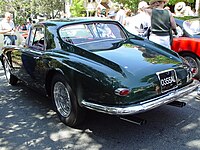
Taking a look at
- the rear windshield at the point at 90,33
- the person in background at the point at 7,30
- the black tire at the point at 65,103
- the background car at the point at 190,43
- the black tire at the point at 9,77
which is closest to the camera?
the black tire at the point at 65,103

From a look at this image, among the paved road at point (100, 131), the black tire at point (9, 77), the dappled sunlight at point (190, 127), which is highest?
the black tire at point (9, 77)

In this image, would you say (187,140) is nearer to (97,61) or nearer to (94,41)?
(97,61)

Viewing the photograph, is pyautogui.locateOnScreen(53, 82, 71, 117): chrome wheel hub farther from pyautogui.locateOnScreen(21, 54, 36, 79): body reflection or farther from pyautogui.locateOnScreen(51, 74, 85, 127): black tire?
pyautogui.locateOnScreen(21, 54, 36, 79): body reflection

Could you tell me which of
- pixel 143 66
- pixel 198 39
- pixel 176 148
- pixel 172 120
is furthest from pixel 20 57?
pixel 198 39

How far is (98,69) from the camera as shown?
332 cm

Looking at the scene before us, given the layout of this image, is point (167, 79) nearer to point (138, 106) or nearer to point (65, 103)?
point (138, 106)

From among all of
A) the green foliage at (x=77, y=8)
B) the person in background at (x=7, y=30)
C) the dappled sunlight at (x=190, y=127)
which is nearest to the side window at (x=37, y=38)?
the dappled sunlight at (x=190, y=127)

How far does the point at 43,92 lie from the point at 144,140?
188 centimetres

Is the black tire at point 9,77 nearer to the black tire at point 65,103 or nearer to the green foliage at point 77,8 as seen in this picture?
the black tire at point 65,103

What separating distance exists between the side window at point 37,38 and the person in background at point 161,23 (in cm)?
219

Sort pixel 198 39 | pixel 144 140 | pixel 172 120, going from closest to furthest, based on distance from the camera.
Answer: pixel 144 140
pixel 172 120
pixel 198 39

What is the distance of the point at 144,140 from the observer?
3.43 metres

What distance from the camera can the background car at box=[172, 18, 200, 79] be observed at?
5.77 meters

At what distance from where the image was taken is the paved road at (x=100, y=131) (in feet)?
11.0
